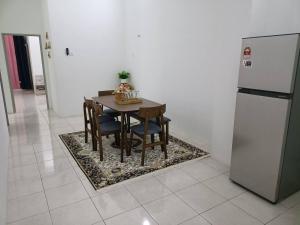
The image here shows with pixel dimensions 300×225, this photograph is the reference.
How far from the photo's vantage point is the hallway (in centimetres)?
202

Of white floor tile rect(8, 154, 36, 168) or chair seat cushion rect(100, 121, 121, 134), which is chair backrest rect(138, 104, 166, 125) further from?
white floor tile rect(8, 154, 36, 168)

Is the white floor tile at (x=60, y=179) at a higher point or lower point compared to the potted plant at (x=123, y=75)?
lower

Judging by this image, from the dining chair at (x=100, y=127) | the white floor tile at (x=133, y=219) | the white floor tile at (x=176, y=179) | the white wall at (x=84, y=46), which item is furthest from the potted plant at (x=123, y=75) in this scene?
the white floor tile at (x=133, y=219)

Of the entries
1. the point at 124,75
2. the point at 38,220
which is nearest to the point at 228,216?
the point at 38,220

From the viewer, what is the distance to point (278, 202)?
2.23 metres

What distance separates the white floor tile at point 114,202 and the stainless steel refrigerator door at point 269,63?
5.37 ft

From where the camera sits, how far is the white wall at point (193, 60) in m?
2.75

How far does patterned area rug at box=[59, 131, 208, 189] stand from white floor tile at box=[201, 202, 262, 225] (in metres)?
0.94

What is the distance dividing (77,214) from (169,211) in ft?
2.83

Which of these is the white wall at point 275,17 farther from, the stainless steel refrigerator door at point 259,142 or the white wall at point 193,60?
the stainless steel refrigerator door at point 259,142

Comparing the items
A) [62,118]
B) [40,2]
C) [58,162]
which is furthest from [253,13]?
[40,2]

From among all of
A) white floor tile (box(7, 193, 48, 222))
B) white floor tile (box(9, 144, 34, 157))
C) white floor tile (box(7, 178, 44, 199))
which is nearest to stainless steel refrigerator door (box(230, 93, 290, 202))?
white floor tile (box(7, 193, 48, 222))

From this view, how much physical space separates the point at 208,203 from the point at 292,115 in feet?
3.75

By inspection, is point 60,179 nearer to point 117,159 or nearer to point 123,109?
point 117,159
